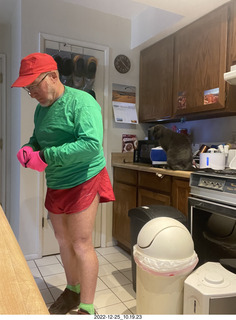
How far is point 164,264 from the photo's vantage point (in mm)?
1165

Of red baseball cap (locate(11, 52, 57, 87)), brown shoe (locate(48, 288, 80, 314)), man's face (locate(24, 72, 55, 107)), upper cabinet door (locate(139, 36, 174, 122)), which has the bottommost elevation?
brown shoe (locate(48, 288, 80, 314))

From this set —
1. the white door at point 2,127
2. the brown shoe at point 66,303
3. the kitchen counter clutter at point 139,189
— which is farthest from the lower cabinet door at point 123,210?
the white door at point 2,127

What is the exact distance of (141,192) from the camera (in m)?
2.44

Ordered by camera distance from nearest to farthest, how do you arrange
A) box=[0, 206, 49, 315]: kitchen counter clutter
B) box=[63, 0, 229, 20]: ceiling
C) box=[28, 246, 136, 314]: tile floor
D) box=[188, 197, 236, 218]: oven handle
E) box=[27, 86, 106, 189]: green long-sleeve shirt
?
box=[0, 206, 49, 315]: kitchen counter clutter → box=[27, 86, 106, 189]: green long-sleeve shirt → box=[188, 197, 236, 218]: oven handle → box=[28, 246, 136, 314]: tile floor → box=[63, 0, 229, 20]: ceiling

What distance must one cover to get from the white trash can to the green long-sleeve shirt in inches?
19.5

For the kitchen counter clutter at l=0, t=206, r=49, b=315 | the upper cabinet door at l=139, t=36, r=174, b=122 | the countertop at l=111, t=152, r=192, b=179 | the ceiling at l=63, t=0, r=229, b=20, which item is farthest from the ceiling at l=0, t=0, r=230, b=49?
the kitchen counter clutter at l=0, t=206, r=49, b=315

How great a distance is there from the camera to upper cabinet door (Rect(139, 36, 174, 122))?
262cm

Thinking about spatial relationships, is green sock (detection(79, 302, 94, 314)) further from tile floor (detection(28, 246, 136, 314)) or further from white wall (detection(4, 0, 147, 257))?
white wall (detection(4, 0, 147, 257))

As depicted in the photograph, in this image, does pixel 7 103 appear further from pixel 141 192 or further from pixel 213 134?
pixel 213 134

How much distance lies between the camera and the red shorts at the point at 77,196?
1.54 metres

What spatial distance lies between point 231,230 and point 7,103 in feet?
8.83

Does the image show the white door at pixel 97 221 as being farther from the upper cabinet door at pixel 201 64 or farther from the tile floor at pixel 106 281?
the upper cabinet door at pixel 201 64

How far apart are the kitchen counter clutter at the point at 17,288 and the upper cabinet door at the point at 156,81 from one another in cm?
227

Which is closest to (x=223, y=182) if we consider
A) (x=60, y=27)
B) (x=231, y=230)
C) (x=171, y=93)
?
(x=231, y=230)
